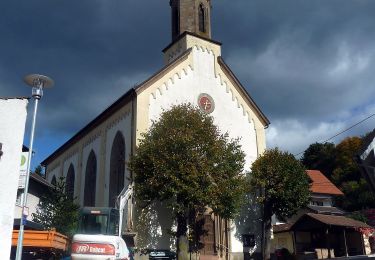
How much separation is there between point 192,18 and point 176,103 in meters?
8.25

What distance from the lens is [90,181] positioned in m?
38.9

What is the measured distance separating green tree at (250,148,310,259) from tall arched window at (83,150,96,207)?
14.2 meters

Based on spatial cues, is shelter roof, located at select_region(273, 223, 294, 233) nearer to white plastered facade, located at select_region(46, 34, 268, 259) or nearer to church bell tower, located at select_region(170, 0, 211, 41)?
white plastered facade, located at select_region(46, 34, 268, 259)

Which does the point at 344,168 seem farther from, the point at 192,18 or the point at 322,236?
the point at 192,18

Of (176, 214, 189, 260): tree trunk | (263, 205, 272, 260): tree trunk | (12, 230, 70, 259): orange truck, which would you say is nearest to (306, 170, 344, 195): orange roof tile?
(263, 205, 272, 260): tree trunk

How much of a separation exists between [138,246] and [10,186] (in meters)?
13.8

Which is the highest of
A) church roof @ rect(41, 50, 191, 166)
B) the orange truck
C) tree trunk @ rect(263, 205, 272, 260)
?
church roof @ rect(41, 50, 191, 166)

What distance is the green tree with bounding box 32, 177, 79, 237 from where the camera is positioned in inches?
1088

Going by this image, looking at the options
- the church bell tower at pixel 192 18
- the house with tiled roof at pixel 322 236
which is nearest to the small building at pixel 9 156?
the church bell tower at pixel 192 18

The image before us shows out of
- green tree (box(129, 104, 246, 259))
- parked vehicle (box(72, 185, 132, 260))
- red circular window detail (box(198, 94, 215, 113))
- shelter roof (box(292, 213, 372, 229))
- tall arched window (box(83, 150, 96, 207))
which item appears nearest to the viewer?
parked vehicle (box(72, 185, 132, 260))

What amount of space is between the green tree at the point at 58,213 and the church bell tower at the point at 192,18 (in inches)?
632

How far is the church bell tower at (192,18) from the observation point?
3641 cm

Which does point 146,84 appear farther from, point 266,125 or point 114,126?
point 266,125

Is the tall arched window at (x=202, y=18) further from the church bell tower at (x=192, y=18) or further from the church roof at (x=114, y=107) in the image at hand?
the church roof at (x=114, y=107)
